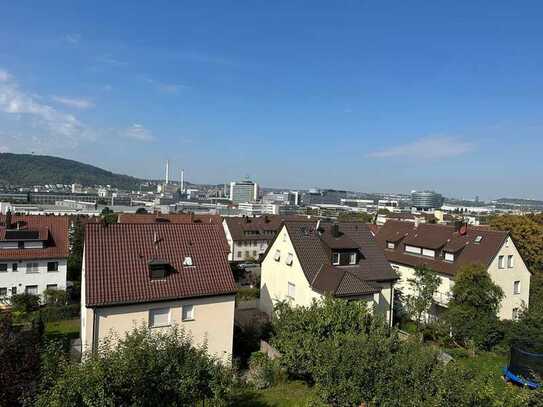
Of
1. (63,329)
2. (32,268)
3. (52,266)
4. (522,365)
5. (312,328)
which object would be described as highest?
(312,328)

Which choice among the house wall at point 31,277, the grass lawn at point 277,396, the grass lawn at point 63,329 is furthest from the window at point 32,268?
the grass lawn at point 277,396

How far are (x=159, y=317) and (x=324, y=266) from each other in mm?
12167

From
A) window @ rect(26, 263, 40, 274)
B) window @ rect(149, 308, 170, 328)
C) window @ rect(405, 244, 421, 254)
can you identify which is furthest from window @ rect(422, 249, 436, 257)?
window @ rect(26, 263, 40, 274)

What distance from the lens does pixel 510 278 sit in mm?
33750

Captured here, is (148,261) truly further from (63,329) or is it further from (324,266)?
(63,329)

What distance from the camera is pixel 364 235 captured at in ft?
104

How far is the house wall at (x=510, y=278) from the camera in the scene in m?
32.8

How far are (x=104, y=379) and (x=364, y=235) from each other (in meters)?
25.7

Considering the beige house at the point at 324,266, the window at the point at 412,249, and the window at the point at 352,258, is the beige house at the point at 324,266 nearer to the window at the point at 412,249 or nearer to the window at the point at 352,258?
the window at the point at 352,258

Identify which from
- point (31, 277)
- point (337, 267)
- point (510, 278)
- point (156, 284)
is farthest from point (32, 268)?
point (510, 278)

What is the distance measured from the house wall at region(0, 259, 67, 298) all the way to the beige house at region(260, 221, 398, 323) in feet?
70.1

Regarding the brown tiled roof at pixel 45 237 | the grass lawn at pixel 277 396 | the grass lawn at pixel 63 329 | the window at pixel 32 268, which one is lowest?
the grass lawn at pixel 63 329

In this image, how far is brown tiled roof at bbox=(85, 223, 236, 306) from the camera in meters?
19.5

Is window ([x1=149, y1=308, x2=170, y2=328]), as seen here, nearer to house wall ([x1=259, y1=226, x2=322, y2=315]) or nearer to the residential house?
house wall ([x1=259, y1=226, x2=322, y2=315])
